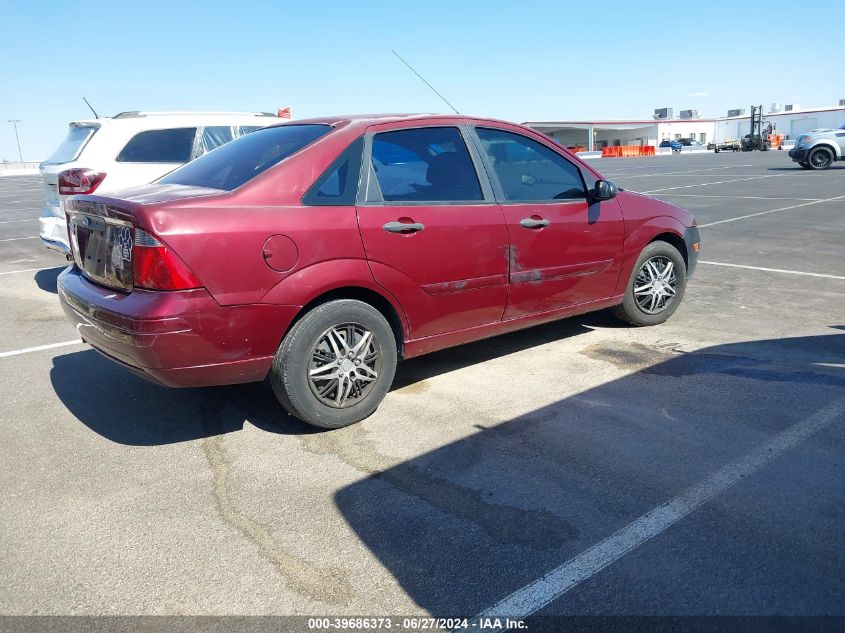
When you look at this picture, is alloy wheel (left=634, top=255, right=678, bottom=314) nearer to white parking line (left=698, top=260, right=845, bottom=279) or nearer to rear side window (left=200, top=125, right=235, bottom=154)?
white parking line (left=698, top=260, right=845, bottom=279)

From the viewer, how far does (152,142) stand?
26.5 ft

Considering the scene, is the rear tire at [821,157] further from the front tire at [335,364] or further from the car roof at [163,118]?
the front tire at [335,364]

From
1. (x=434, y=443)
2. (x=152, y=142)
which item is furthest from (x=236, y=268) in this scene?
(x=152, y=142)

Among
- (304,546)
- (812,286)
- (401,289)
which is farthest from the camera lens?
(812,286)

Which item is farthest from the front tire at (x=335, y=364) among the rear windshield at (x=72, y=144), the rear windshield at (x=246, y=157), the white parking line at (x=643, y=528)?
the rear windshield at (x=72, y=144)

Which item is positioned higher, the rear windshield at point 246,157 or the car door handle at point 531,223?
the rear windshield at point 246,157

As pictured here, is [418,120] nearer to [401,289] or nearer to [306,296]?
[401,289]

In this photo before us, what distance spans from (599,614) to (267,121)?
27.6ft

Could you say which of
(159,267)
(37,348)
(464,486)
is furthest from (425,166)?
(37,348)

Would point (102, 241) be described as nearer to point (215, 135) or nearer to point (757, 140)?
point (215, 135)

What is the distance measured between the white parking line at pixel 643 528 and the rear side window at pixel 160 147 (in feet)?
22.6

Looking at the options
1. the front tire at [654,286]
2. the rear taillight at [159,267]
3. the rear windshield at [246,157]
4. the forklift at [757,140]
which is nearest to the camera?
the rear taillight at [159,267]

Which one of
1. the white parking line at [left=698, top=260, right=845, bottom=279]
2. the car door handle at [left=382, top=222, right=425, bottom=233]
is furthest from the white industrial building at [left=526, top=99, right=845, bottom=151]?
the car door handle at [left=382, top=222, right=425, bottom=233]

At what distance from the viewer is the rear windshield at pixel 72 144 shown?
7.86m
